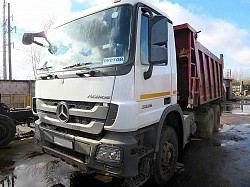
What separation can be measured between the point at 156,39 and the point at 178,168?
2855 millimetres

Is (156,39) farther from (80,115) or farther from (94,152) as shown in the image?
(94,152)

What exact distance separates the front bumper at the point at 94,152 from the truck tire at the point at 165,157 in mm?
828

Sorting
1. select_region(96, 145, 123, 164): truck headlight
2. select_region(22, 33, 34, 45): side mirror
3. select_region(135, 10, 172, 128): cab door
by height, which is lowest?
select_region(96, 145, 123, 164): truck headlight

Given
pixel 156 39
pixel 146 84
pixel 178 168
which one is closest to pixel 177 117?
pixel 178 168

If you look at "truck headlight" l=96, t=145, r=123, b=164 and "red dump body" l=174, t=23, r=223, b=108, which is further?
"red dump body" l=174, t=23, r=223, b=108

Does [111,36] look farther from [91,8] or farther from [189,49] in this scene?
[189,49]

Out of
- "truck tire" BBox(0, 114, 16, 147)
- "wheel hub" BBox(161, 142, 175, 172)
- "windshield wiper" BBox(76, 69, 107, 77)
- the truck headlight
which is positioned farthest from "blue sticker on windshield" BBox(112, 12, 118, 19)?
"truck tire" BBox(0, 114, 16, 147)

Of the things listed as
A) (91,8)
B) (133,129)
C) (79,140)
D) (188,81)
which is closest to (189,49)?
(188,81)

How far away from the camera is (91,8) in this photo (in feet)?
11.2

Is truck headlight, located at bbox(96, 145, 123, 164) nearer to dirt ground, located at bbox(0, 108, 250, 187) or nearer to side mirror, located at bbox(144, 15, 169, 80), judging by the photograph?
side mirror, located at bbox(144, 15, 169, 80)

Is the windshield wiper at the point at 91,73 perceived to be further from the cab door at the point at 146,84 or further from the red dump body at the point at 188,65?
the red dump body at the point at 188,65

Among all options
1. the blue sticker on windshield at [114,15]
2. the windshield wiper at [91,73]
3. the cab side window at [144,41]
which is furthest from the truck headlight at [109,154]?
the blue sticker on windshield at [114,15]

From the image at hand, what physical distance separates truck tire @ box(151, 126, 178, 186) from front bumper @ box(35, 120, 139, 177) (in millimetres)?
828

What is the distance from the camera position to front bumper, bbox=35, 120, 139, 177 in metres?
2.70
